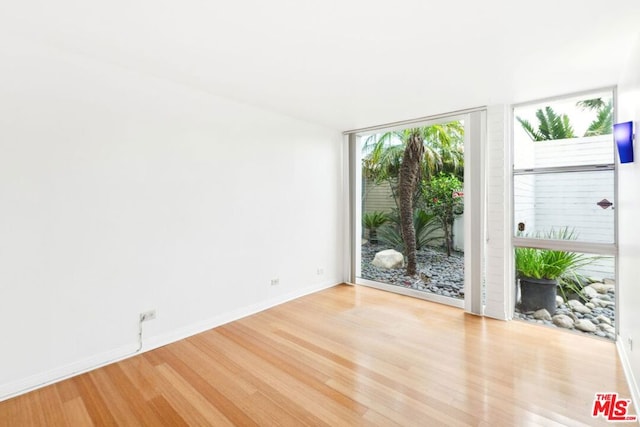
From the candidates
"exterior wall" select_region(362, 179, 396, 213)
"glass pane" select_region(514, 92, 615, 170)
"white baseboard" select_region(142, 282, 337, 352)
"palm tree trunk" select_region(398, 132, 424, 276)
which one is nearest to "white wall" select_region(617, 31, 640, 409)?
"glass pane" select_region(514, 92, 615, 170)

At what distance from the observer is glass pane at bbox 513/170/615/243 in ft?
9.55

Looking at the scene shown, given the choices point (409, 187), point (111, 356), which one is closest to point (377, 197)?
point (409, 187)

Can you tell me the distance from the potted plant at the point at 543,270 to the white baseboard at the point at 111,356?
287 cm

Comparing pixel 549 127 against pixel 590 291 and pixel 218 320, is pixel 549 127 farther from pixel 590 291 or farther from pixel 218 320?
pixel 218 320

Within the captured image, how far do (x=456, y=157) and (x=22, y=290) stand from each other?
4.34 metres

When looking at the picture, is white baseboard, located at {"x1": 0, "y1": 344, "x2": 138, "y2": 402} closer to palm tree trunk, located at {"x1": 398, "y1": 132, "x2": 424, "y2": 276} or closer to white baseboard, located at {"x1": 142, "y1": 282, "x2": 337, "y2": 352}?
white baseboard, located at {"x1": 142, "y1": 282, "x2": 337, "y2": 352}

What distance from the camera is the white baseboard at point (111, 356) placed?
2.10 meters

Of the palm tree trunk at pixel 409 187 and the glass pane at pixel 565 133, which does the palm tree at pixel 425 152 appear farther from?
the glass pane at pixel 565 133

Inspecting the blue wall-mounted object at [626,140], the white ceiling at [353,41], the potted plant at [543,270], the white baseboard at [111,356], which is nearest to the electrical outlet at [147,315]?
the white baseboard at [111,356]

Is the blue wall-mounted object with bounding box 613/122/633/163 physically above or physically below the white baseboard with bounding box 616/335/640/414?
above

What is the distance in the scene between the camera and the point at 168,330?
2.85 m

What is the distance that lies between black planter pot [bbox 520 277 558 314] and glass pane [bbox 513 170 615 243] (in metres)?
0.50

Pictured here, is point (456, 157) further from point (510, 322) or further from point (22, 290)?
point (22, 290)

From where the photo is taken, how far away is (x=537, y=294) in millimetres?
3316
